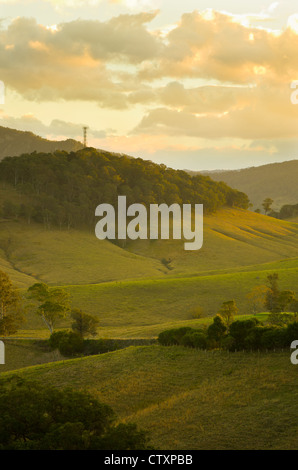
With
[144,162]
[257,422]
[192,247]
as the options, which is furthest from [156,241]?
[257,422]

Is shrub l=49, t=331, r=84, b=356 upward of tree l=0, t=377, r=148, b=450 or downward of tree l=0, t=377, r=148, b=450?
downward

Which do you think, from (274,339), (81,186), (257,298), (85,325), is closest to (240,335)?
(274,339)

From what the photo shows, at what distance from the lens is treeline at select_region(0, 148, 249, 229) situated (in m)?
148

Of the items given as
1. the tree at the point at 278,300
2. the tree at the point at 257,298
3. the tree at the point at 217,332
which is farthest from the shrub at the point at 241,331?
the tree at the point at 257,298

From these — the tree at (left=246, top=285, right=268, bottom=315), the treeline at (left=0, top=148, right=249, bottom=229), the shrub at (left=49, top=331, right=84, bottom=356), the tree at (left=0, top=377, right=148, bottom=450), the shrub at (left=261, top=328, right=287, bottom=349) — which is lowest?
the shrub at (left=49, top=331, right=84, bottom=356)

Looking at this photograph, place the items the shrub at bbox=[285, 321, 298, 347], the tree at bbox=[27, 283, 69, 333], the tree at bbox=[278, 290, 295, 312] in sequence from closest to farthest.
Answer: the shrub at bbox=[285, 321, 298, 347] < the tree at bbox=[278, 290, 295, 312] < the tree at bbox=[27, 283, 69, 333]

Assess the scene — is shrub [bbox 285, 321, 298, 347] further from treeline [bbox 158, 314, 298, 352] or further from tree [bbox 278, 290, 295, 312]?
tree [bbox 278, 290, 295, 312]

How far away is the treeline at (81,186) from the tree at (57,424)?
12433 cm

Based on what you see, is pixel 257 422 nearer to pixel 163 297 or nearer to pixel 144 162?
pixel 163 297

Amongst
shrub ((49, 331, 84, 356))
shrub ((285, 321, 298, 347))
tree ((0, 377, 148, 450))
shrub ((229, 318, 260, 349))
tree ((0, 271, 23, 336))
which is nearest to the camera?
tree ((0, 377, 148, 450))

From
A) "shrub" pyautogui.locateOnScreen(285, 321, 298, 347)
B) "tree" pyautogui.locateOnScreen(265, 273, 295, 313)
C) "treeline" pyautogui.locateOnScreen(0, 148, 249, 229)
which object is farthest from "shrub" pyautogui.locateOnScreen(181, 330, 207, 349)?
"treeline" pyautogui.locateOnScreen(0, 148, 249, 229)

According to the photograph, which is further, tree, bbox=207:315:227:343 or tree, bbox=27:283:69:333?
tree, bbox=27:283:69:333

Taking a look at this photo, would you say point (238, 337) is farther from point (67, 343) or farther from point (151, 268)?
point (151, 268)

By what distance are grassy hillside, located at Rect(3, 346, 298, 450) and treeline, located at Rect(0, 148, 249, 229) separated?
10614 centimetres
